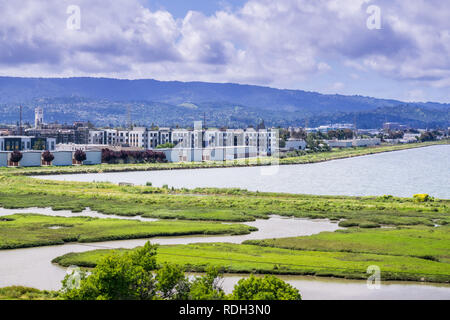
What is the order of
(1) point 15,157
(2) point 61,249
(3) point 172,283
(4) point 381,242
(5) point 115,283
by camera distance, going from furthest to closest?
1. (1) point 15,157
2. (4) point 381,242
3. (2) point 61,249
4. (3) point 172,283
5. (5) point 115,283

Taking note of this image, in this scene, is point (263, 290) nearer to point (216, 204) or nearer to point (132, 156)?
point (216, 204)

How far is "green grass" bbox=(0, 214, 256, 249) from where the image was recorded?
20672 millimetres

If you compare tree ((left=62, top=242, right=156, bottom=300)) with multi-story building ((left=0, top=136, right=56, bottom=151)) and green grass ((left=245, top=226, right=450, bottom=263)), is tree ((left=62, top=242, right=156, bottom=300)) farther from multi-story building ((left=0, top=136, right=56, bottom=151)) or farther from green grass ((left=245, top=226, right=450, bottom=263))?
multi-story building ((left=0, top=136, right=56, bottom=151))

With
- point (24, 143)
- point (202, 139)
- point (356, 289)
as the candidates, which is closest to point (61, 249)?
point (356, 289)

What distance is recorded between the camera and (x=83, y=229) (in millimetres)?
22859

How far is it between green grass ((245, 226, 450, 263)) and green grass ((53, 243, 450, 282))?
2.07ft

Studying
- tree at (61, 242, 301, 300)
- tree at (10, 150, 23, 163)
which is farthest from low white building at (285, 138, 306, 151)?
tree at (61, 242, 301, 300)

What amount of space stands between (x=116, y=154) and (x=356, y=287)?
5188 centimetres

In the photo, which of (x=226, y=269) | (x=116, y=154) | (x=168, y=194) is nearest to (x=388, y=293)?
(x=226, y=269)

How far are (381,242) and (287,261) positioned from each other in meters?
4.80

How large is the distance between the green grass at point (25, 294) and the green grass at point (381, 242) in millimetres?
8471

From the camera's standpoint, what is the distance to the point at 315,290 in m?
14.6

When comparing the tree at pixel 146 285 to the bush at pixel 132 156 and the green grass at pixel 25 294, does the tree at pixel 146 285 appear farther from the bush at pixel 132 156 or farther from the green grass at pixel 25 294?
the bush at pixel 132 156
